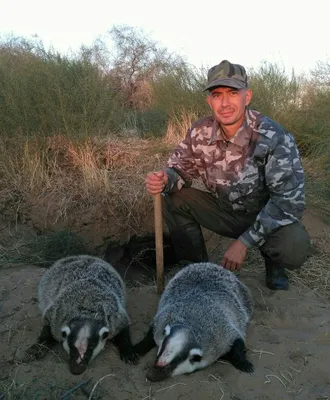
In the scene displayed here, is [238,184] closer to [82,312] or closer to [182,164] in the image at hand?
[182,164]

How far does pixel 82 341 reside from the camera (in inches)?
110

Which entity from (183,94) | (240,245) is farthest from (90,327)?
(183,94)

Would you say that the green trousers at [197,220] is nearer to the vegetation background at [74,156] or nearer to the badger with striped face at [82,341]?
the vegetation background at [74,156]

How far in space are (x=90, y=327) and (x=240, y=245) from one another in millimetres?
1496

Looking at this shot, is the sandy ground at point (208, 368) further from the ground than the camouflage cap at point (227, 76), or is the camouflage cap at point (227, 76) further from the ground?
the camouflage cap at point (227, 76)

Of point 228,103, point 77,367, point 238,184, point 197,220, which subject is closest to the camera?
point 77,367

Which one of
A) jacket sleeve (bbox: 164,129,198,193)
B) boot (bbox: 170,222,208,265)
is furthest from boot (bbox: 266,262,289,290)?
jacket sleeve (bbox: 164,129,198,193)

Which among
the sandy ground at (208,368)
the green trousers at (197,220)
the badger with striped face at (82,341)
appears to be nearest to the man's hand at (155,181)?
the green trousers at (197,220)

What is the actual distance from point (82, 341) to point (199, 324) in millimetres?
762

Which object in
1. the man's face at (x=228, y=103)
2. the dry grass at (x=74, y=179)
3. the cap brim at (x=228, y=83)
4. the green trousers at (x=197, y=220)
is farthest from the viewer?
the dry grass at (x=74, y=179)

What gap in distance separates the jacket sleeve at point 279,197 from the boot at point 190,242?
37.1 inches

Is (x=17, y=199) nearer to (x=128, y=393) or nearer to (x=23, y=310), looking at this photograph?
(x=23, y=310)

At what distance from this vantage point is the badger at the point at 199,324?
8.79 feet

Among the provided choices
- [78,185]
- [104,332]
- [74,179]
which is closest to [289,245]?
[104,332]
